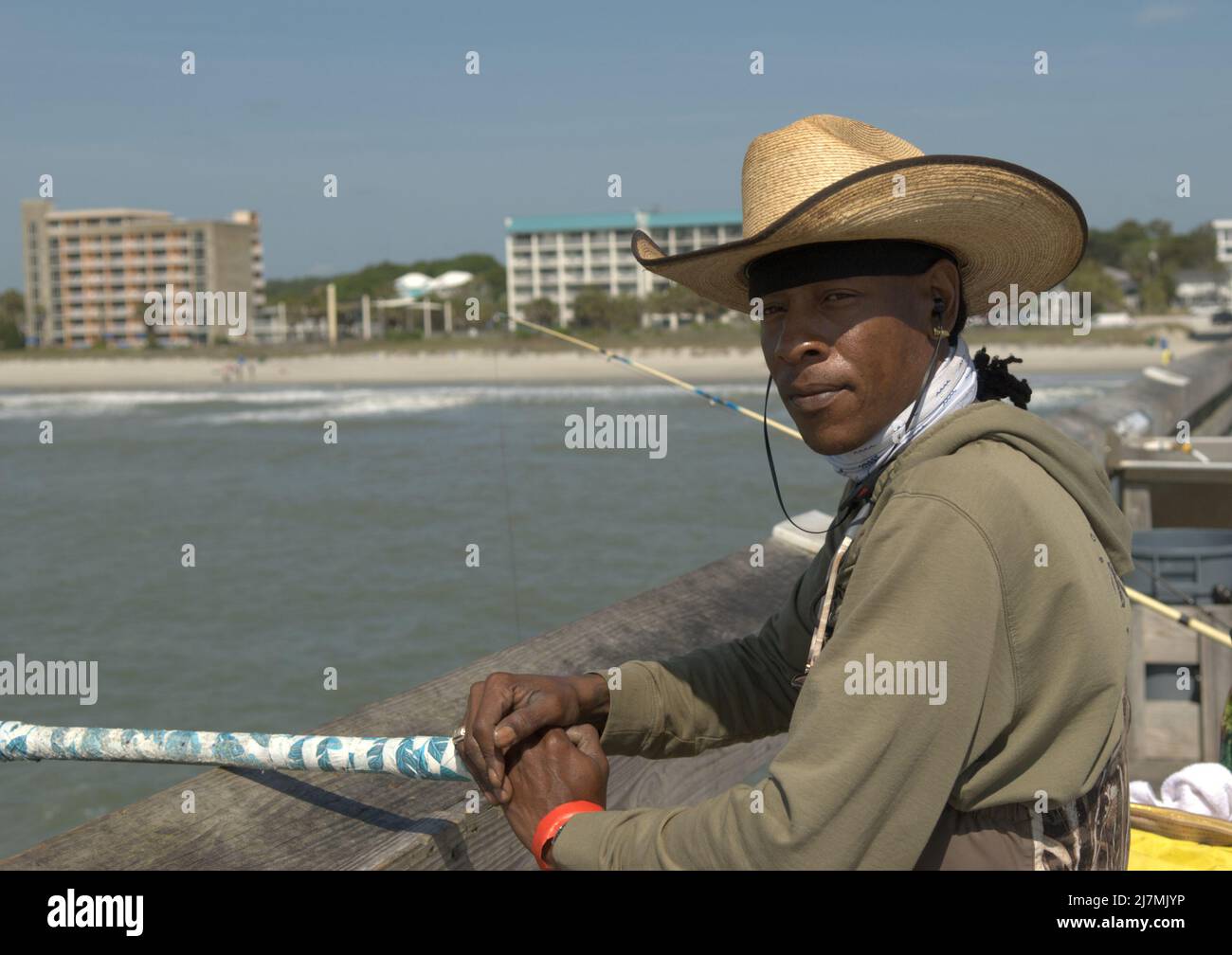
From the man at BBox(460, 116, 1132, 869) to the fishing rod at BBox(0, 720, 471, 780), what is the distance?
97mm

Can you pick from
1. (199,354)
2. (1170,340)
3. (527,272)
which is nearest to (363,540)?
(1170,340)

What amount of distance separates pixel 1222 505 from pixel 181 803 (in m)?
5.46

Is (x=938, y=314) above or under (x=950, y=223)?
under

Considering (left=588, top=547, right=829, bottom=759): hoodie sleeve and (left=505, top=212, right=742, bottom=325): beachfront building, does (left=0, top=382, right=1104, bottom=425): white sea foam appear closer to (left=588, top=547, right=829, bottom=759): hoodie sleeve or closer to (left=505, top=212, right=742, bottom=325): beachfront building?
(left=588, top=547, right=829, bottom=759): hoodie sleeve

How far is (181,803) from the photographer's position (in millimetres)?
2123

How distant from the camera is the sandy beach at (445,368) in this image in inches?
2596

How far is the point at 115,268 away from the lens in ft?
481

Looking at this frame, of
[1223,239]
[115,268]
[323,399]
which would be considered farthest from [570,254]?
[323,399]

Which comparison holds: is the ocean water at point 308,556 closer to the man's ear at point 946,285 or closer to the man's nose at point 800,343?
the man's nose at point 800,343

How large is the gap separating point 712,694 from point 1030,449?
0.80m

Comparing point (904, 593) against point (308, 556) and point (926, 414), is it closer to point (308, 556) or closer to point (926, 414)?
point (926, 414)

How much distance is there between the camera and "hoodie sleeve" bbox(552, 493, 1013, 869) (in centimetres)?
154

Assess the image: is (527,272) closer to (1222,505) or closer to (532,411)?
(532,411)
